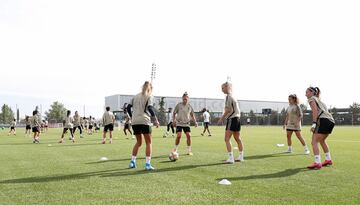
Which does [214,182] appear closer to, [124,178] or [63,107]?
[124,178]

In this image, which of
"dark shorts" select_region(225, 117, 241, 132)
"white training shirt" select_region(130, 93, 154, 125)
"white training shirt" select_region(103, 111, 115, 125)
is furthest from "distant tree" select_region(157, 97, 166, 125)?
"white training shirt" select_region(130, 93, 154, 125)

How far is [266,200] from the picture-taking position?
527 centimetres

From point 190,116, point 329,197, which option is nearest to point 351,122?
point 190,116

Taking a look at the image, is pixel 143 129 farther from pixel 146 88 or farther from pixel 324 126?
pixel 324 126

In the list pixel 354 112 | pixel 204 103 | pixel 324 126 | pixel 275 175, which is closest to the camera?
pixel 275 175

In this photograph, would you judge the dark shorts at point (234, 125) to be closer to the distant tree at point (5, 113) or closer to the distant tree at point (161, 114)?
the distant tree at point (161, 114)

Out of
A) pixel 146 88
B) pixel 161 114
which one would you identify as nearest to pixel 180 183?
pixel 146 88

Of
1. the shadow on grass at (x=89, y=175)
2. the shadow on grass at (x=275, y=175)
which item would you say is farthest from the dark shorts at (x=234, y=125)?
the shadow on grass at (x=275, y=175)

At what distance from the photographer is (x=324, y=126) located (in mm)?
8688

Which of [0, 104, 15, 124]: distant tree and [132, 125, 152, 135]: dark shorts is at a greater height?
[0, 104, 15, 124]: distant tree

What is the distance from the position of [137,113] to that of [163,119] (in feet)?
241

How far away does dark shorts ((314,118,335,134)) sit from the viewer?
Answer: 8672 millimetres

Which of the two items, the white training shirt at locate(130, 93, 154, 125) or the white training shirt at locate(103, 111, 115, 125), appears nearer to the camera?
the white training shirt at locate(130, 93, 154, 125)

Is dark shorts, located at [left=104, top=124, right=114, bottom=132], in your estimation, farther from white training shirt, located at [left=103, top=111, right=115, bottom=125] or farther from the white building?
the white building
